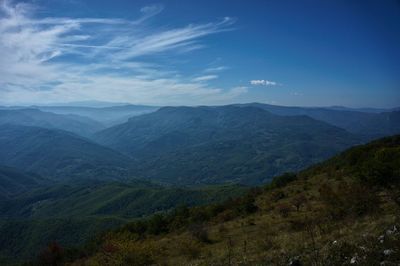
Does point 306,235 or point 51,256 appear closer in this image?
point 306,235

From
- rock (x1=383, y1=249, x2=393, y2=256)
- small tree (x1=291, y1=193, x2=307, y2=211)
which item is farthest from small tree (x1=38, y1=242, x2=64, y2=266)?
rock (x1=383, y1=249, x2=393, y2=256)

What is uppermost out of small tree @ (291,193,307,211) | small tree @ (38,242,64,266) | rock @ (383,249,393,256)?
rock @ (383,249,393,256)

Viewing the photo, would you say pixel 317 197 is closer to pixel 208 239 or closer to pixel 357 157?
pixel 208 239

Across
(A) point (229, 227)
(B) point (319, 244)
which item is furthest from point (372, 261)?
(A) point (229, 227)

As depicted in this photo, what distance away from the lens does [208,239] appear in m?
29.0

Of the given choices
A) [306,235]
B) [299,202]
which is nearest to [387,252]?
[306,235]

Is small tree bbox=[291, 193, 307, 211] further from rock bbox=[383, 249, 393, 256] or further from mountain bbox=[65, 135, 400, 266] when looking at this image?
rock bbox=[383, 249, 393, 256]

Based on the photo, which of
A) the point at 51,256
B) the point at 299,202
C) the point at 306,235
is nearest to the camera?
the point at 306,235

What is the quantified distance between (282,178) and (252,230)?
30.1 m

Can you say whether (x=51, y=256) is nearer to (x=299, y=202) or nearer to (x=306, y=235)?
(x=299, y=202)

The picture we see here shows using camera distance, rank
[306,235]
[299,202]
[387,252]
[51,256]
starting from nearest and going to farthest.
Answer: [387,252] → [306,235] → [299,202] → [51,256]

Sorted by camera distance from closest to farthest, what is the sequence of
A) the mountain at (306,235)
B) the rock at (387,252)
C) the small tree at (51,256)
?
1. the rock at (387,252)
2. the mountain at (306,235)
3. the small tree at (51,256)

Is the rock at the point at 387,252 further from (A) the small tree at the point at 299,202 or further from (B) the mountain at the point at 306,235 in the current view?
(A) the small tree at the point at 299,202

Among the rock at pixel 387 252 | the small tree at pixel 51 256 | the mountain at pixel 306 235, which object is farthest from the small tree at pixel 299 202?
the small tree at pixel 51 256
